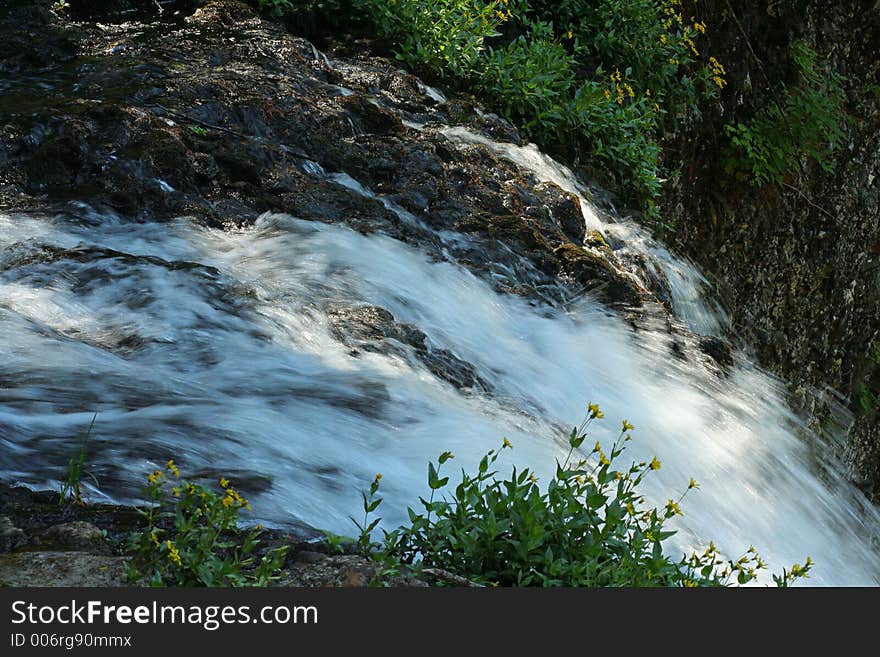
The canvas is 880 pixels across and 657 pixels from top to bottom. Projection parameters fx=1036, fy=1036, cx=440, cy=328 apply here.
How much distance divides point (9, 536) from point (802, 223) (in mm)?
8695

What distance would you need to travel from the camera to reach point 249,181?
5.49m

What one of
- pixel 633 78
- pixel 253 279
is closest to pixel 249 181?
pixel 253 279

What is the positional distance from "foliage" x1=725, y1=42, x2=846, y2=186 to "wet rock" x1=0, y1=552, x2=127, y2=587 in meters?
7.61

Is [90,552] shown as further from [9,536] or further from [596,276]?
[596,276]

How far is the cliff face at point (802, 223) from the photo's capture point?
8.97m

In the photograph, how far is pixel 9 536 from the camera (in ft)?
8.82

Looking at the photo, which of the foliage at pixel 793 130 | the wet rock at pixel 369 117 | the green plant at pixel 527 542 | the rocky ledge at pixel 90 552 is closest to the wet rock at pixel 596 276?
the wet rock at pixel 369 117

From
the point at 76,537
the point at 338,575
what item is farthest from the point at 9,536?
the point at 338,575

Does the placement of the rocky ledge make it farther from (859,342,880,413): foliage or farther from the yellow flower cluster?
(859,342,880,413): foliage

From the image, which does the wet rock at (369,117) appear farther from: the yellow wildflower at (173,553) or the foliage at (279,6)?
the yellow wildflower at (173,553)

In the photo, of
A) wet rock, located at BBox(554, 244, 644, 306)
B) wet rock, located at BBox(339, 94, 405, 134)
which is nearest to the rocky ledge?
wet rock, located at BBox(554, 244, 644, 306)

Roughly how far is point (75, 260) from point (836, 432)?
7.04 meters

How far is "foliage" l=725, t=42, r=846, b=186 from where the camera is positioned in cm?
922

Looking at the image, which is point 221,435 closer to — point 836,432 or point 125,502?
point 125,502
